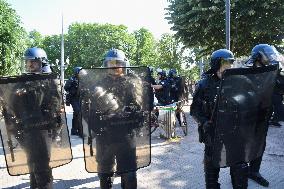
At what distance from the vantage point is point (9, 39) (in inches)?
950

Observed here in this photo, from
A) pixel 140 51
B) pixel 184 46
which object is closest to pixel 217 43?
pixel 184 46

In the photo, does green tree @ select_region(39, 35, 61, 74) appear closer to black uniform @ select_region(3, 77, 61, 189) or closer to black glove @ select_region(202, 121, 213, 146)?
black uniform @ select_region(3, 77, 61, 189)

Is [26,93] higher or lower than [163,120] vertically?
higher

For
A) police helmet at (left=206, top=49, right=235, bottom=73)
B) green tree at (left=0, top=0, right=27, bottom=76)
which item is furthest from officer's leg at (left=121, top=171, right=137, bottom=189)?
green tree at (left=0, top=0, right=27, bottom=76)

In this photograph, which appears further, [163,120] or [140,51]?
[140,51]

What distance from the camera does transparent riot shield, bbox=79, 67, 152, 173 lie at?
3.38 m

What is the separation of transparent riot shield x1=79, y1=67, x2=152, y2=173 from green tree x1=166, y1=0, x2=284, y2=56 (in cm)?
1048

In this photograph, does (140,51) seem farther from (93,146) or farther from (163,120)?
(93,146)

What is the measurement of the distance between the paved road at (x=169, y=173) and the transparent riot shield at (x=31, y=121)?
5.92ft

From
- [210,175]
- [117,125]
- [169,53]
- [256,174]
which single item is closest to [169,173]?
[256,174]

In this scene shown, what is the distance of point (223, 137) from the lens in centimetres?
351

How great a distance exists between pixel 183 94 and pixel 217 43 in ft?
8.98

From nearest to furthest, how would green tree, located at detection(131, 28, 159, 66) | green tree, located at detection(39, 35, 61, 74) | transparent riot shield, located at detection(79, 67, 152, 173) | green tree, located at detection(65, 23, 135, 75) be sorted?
transparent riot shield, located at detection(79, 67, 152, 173) < green tree, located at detection(65, 23, 135, 75) < green tree, located at detection(131, 28, 159, 66) < green tree, located at detection(39, 35, 61, 74)

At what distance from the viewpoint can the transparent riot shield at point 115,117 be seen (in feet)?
11.1
